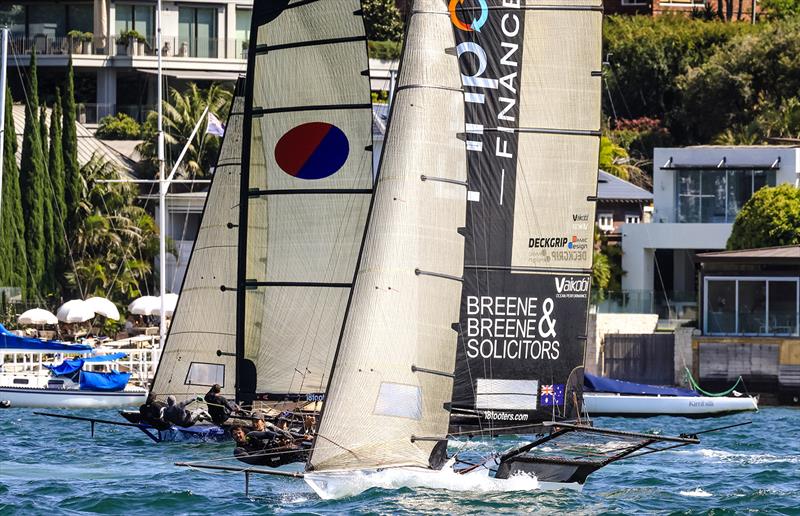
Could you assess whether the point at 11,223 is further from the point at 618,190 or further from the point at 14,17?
the point at 14,17

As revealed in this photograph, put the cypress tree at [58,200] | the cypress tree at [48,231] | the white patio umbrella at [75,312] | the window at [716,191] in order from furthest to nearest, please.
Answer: the window at [716,191]
the cypress tree at [58,200]
the cypress tree at [48,231]
the white patio umbrella at [75,312]

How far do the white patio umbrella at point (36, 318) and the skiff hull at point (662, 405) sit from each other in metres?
18.5

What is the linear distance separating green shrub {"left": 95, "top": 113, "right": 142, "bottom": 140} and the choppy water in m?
43.9

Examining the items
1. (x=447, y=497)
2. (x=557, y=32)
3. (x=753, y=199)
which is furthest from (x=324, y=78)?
(x=753, y=199)

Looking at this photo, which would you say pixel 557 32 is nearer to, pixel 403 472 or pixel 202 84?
pixel 403 472

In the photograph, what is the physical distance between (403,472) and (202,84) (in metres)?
65.8

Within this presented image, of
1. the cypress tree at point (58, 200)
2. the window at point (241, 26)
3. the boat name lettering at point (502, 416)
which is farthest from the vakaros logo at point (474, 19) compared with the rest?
the window at point (241, 26)

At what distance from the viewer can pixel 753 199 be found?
63812 millimetres

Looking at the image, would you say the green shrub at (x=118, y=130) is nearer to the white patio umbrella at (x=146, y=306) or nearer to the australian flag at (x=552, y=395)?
the white patio umbrella at (x=146, y=306)

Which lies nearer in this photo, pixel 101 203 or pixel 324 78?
pixel 324 78

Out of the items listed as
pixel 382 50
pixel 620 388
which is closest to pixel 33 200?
pixel 620 388

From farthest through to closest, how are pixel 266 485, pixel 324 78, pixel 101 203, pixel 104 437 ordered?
pixel 101 203 < pixel 104 437 < pixel 324 78 < pixel 266 485

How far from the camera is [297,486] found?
1053 inches

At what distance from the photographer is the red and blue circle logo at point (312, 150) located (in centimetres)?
3469
